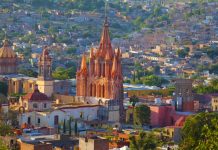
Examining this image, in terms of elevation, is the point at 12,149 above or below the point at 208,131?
below

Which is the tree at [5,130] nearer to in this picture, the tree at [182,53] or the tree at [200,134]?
the tree at [200,134]

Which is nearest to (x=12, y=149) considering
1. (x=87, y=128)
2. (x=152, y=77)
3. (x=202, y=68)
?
(x=87, y=128)

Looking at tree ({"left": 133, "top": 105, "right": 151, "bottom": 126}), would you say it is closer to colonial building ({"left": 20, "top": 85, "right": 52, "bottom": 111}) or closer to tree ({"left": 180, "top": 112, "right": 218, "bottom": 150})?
colonial building ({"left": 20, "top": 85, "right": 52, "bottom": 111})

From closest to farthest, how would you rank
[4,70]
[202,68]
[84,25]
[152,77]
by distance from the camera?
[4,70] < [152,77] < [202,68] < [84,25]

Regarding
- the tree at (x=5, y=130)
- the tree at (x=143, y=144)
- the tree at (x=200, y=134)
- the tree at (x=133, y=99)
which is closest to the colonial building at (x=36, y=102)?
the tree at (x=133, y=99)

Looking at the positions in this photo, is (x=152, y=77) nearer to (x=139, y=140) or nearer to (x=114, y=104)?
(x=114, y=104)

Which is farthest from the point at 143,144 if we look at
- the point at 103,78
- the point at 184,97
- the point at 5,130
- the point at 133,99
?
the point at 133,99

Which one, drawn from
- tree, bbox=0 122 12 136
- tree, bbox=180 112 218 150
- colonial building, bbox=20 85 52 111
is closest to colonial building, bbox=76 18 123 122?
colonial building, bbox=20 85 52 111

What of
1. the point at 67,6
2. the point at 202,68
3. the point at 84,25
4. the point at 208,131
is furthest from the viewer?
the point at 67,6
